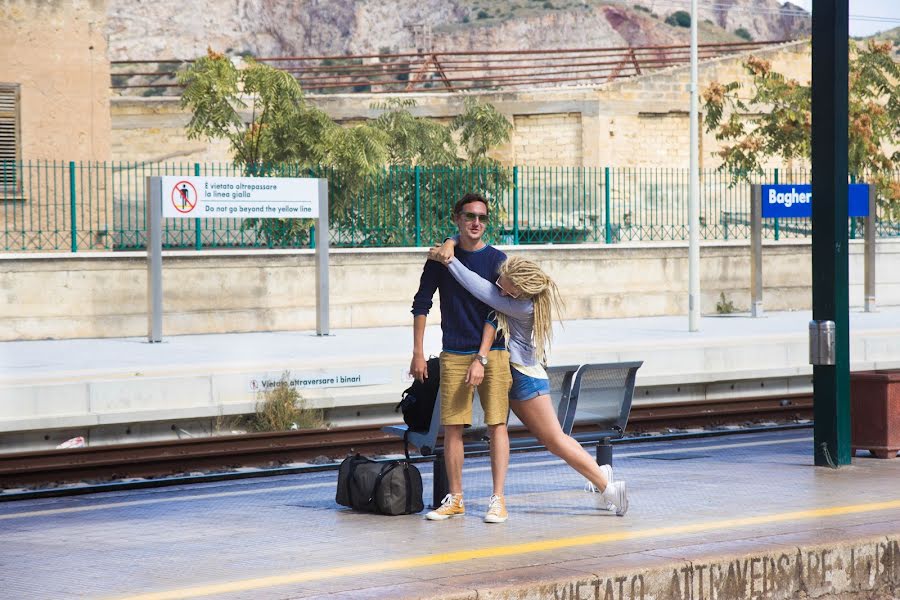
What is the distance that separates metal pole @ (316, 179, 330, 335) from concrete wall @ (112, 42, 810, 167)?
16494mm

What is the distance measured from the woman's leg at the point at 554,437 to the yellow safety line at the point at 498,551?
0.63 m

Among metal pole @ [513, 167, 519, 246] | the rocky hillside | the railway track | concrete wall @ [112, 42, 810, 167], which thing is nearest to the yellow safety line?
the railway track

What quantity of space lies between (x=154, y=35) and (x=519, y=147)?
59218 millimetres

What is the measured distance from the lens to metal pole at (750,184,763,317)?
85.6 feet

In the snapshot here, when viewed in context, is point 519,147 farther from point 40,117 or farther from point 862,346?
point 862,346

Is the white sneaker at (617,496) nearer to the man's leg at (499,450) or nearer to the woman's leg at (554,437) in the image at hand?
the woman's leg at (554,437)

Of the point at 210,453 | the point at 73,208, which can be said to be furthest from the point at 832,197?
the point at 73,208

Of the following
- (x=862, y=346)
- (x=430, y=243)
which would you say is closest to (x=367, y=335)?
(x=430, y=243)

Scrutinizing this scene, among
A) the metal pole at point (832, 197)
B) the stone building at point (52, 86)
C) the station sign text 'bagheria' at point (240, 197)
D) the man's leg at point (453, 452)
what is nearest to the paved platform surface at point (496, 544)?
the man's leg at point (453, 452)

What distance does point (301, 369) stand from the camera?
15914 mm

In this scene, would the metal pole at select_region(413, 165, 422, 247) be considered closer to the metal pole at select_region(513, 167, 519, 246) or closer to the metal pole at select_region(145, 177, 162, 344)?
the metal pole at select_region(513, 167, 519, 246)

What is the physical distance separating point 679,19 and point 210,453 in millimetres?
111182

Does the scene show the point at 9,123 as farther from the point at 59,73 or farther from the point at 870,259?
the point at 870,259

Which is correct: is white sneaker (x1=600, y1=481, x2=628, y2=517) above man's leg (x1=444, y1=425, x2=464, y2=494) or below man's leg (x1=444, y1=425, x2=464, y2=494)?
below
